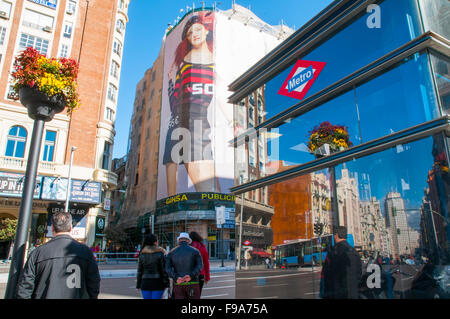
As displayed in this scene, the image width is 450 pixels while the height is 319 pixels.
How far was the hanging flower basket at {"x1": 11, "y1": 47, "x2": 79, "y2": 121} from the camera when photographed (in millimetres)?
4734

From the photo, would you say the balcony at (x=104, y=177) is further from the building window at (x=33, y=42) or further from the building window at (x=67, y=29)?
the building window at (x=67, y=29)

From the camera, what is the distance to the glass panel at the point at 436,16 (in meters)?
4.30

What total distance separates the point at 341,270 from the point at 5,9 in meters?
35.2

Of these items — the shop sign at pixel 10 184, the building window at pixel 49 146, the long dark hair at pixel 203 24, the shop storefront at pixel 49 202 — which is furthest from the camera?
the long dark hair at pixel 203 24

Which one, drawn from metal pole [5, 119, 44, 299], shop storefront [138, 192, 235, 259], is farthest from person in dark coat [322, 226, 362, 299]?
shop storefront [138, 192, 235, 259]

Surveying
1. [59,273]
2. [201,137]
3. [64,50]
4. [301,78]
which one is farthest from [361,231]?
[201,137]

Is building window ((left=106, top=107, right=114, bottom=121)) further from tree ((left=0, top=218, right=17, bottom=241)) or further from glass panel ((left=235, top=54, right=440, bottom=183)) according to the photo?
glass panel ((left=235, top=54, right=440, bottom=183))

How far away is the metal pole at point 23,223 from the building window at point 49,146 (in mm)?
24801

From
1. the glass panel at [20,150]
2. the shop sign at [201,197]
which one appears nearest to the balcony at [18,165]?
the glass panel at [20,150]

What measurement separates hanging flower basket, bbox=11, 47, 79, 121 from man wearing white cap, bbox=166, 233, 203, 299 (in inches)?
120

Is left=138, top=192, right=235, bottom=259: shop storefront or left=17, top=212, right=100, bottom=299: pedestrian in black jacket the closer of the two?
left=17, top=212, right=100, bottom=299: pedestrian in black jacket

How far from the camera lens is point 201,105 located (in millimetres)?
44281
